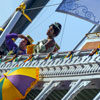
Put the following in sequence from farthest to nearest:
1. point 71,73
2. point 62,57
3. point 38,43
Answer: point 38,43
point 62,57
point 71,73

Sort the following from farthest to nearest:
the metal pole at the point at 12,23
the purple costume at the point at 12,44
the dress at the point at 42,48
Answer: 1. the metal pole at the point at 12,23
2. the purple costume at the point at 12,44
3. the dress at the point at 42,48

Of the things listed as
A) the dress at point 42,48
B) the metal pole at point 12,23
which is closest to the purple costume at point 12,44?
the dress at point 42,48

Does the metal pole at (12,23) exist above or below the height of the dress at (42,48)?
above

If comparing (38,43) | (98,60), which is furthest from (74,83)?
(38,43)

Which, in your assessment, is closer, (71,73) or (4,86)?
(71,73)

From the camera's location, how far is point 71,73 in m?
14.0

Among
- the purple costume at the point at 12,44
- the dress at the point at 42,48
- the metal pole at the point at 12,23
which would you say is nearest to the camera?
the dress at the point at 42,48

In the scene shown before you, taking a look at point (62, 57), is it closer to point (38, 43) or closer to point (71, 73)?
point (71, 73)

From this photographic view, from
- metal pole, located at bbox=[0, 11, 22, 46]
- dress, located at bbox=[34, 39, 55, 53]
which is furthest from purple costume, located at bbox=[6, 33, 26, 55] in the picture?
metal pole, located at bbox=[0, 11, 22, 46]

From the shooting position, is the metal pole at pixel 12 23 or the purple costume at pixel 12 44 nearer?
the purple costume at pixel 12 44

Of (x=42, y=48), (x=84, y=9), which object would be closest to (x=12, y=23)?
(x=84, y=9)

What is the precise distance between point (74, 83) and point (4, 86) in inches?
111

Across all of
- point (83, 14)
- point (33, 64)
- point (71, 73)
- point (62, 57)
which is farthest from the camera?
point (83, 14)

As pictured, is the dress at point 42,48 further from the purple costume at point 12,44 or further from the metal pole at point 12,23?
the metal pole at point 12,23
